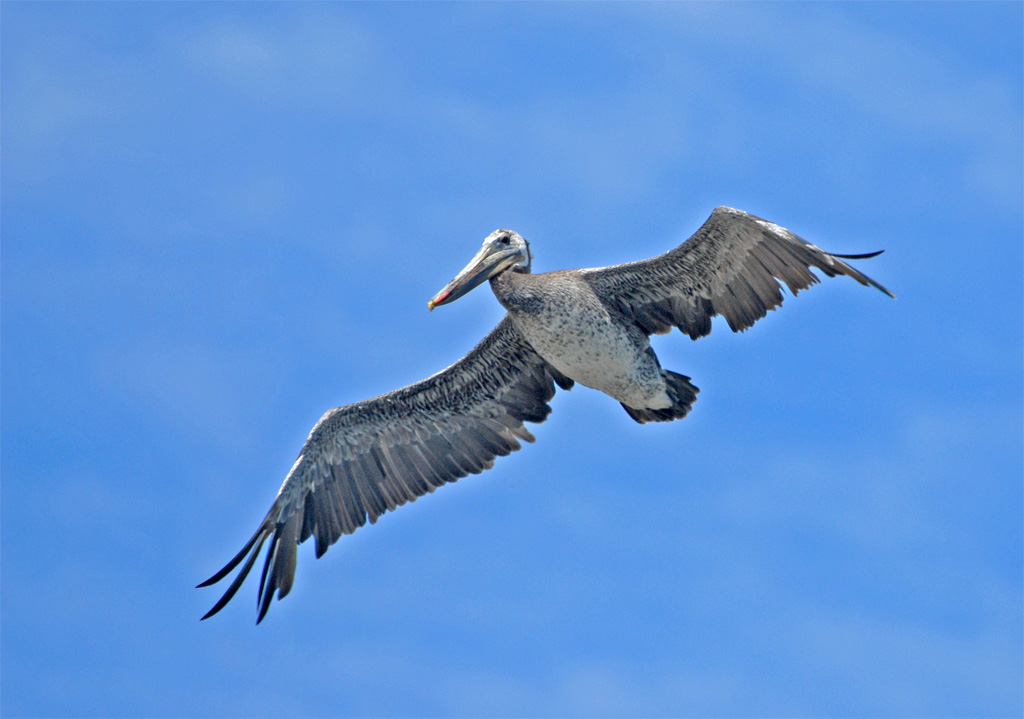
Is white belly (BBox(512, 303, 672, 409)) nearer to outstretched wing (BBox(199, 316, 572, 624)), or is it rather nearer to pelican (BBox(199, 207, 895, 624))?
pelican (BBox(199, 207, 895, 624))

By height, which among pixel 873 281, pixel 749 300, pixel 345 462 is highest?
pixel 345 462

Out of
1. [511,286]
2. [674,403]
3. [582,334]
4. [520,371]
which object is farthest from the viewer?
[520,371]

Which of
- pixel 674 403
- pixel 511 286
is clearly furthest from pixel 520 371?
pixel 674 403

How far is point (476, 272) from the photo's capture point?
45.0 ft

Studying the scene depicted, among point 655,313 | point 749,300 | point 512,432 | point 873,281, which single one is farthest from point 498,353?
point 873,281

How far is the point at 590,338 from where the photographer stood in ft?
43.5

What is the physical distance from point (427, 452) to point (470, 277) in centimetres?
243

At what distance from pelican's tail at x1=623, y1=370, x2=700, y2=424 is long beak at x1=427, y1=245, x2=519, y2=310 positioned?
7.59 ft

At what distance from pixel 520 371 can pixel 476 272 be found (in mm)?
1535

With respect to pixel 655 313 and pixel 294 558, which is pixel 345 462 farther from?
pixel 655 313

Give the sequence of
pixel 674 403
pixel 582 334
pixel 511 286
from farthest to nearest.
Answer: pixel 674 403 → pixel 511 286 → pixel 582 334

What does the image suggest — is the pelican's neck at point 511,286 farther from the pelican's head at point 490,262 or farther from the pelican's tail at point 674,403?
the pelican's tail at point 674,403

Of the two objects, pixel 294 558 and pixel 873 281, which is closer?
pixel 873 281

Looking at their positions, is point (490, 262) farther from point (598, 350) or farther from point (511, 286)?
point (598, 350)
